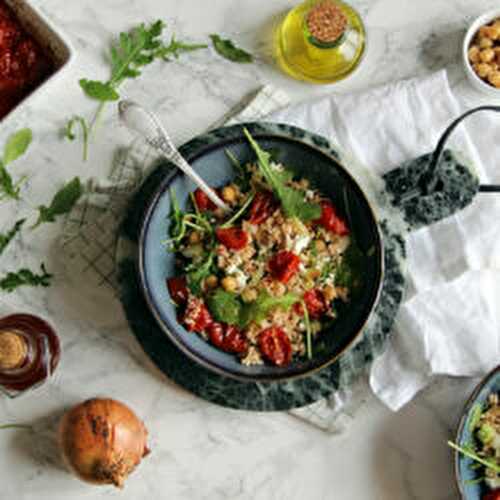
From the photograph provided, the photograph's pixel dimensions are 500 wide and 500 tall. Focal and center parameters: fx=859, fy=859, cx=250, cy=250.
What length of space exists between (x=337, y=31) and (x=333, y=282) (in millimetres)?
565

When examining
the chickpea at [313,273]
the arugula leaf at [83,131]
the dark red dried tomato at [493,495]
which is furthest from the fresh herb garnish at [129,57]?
the dark red dried tomato at [493,495]

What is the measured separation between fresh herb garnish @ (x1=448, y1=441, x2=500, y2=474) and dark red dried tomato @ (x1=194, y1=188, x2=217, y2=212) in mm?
720

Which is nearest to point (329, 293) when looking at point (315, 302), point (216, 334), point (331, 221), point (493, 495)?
point (315, 302)

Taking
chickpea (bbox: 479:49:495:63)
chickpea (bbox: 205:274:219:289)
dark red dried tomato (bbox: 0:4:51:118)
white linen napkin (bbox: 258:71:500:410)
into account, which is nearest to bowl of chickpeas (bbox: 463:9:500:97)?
chickpea (bbox: 479:49:495:63)

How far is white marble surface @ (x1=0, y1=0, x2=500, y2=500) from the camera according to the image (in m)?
1.94

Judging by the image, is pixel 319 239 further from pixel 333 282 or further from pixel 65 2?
pixel 65 2

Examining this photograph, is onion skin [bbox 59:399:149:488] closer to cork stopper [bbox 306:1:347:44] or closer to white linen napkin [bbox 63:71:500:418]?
white linen napkin [bbox 63:71:500:418]

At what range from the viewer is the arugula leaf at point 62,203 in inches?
75.1

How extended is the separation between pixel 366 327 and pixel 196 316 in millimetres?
378

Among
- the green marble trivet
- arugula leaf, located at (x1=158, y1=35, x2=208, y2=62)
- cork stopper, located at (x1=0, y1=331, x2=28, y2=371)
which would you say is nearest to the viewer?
cork stopper, located at (x1=0, y1=331, x2=28, y2=371)

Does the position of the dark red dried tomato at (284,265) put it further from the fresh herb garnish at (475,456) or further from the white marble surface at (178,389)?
the fresh herb garnish at (475,456)

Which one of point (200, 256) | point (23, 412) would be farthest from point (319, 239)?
point (23, 412)

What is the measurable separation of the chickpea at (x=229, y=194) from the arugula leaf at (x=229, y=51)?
1.12 ft

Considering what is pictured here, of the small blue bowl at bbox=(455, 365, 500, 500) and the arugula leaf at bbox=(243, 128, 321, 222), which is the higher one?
the arugula leaf at bbox=(243, 128, 321, 222)
